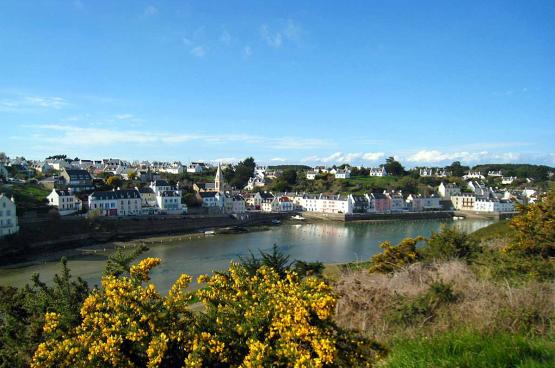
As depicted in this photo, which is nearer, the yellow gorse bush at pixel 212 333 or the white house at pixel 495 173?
the yellow gorse bush at pixel 212 333

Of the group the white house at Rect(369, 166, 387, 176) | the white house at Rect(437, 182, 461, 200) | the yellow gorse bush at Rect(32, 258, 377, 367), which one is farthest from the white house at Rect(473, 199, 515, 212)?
the yellow gorse bush at Rect(32, 258, 377, 367)

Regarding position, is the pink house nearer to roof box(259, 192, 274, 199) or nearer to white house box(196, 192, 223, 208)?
roof box(259, 192, 274, 199)

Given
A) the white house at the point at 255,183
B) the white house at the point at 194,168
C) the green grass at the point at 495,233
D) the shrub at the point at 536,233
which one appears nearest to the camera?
the shrub at the point at 536,233

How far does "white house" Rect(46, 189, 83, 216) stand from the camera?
4341cm

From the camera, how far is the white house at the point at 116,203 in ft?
148

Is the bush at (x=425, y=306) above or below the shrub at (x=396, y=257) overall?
above

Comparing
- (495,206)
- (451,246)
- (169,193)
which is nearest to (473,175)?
(495,206)

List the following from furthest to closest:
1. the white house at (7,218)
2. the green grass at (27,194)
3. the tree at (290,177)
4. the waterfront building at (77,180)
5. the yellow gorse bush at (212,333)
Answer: the tree at (290,177) → the waterfront building at (77,180) → the green grass at (27,194) → the white house at (7,218) → the yellow gorse bush at (212,333)

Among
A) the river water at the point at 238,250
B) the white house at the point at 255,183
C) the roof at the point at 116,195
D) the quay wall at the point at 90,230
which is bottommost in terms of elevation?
the river water at the point at 238,250

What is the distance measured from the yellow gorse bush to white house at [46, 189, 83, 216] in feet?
139

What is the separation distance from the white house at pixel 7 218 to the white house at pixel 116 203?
31.9 feet

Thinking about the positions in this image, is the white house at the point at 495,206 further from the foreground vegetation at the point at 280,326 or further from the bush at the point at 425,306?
the bush at the point at 425,306

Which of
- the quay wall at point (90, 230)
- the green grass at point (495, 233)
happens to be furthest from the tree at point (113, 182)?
the green grass at point (495, 233)

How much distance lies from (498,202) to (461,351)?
70.2 meters
